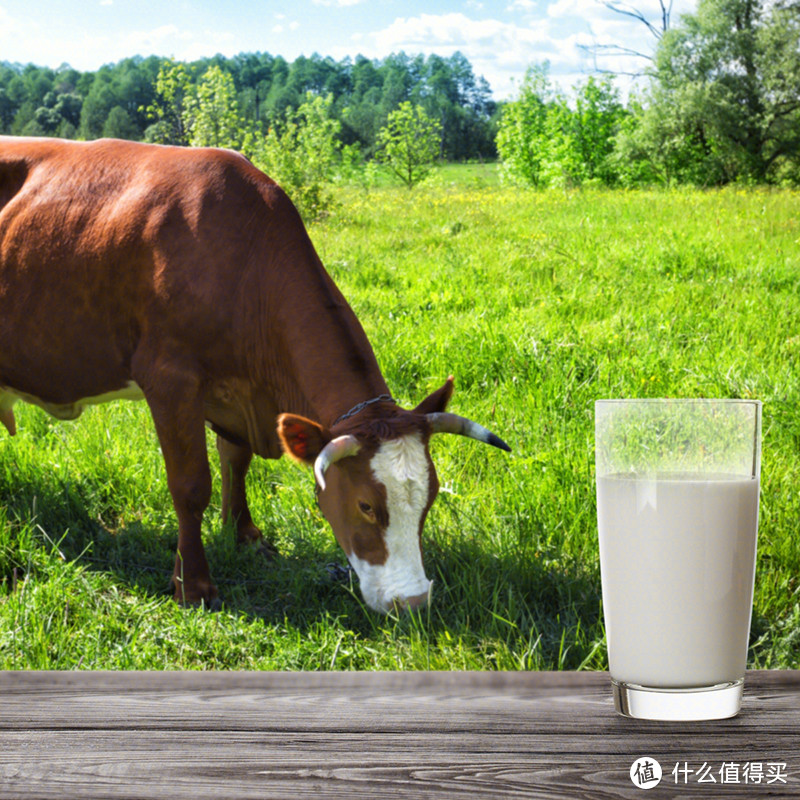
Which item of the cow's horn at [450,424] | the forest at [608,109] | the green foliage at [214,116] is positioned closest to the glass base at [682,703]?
the cow's horn at [450,424]

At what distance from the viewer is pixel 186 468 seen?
3654mm

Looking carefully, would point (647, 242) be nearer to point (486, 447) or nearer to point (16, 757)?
point (486, 447)

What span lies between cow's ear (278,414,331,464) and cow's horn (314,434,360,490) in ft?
0.35

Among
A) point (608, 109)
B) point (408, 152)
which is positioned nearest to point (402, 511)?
point (408, 152)

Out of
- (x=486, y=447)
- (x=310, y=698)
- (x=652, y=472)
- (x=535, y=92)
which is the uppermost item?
(x=535, y=92)

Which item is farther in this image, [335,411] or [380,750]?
[335,411]

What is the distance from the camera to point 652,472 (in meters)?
1.58

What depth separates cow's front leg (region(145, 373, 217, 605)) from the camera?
3.59 m

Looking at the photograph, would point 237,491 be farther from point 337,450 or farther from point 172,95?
point 172,95

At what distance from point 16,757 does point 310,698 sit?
1.44 feet

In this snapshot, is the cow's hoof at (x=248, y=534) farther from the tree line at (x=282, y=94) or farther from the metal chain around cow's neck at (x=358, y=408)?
the tree line at (x=282, y=94)

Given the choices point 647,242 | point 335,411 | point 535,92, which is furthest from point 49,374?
point 535,92

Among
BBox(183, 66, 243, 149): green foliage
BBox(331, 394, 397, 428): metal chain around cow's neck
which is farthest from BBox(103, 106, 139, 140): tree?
BBox(331, 394, 397, 428): metal chain around cow's neck

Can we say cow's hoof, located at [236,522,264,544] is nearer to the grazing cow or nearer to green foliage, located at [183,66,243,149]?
the grazing cow
